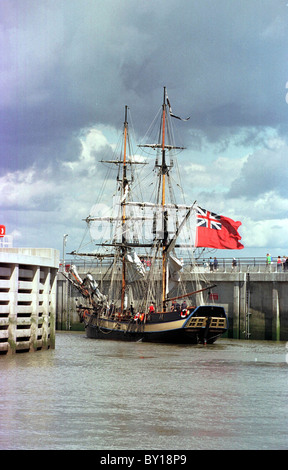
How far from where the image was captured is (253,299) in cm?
Result: 6575

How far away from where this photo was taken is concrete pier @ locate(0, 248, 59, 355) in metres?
38.0

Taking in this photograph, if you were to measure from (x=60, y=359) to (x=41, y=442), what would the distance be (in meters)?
22.9

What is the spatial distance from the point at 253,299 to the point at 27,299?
1207 inches

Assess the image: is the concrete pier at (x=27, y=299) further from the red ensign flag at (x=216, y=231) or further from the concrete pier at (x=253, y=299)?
the concrete pier at (x=253, y=299)

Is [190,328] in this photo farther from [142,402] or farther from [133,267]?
[142,402]

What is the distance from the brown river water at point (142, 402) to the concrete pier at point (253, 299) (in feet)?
59.3

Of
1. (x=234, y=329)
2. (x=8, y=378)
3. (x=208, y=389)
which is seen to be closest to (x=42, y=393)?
(x=8, y=378)

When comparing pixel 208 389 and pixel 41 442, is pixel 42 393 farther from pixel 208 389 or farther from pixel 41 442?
pixel 41 442

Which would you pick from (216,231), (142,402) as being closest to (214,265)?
(216,231)

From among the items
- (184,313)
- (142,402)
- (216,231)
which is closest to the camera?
(142,402)

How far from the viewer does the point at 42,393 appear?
91.0 feet

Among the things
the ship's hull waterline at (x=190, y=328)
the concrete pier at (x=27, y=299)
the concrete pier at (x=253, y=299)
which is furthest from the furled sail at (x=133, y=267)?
the concrete pier at (x=27, y=299)

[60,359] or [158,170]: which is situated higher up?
[158,170]

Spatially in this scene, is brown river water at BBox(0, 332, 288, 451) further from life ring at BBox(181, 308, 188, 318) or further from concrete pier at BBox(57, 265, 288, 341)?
concrete pier at BBox(57, 265, 288, 341)
